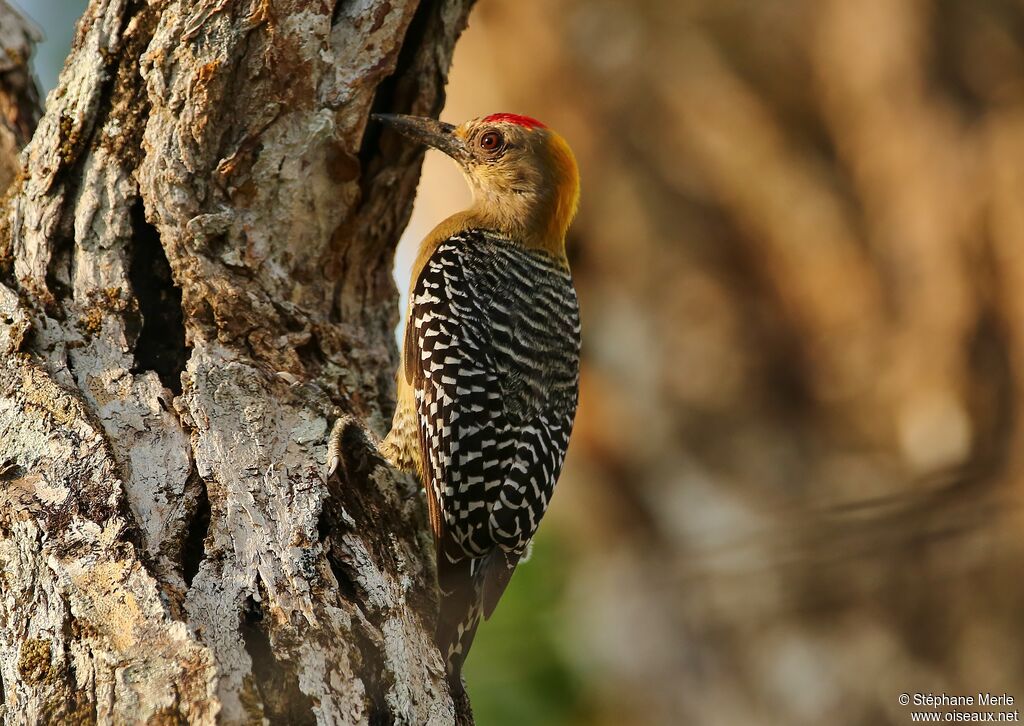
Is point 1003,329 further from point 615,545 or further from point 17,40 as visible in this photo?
point 17,40

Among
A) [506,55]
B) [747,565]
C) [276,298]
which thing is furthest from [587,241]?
[276,298]

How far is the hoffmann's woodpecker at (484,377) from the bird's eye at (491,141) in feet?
0.06

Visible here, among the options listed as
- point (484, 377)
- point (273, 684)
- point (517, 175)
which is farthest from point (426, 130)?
point (273, 684)

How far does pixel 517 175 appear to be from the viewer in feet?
19.1

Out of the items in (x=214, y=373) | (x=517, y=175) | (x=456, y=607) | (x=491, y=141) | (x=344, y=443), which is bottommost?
(x=456, y=607)

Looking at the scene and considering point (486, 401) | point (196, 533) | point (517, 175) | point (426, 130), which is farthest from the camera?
point (517, 175)

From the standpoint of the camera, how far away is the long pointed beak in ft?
16.0

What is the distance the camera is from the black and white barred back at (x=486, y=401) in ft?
14.4

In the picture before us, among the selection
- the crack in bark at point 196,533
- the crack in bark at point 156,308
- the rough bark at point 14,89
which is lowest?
the crack in bark at point 196,533

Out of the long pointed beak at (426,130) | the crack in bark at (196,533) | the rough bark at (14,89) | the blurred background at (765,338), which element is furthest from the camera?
the blurred background at (765,338)

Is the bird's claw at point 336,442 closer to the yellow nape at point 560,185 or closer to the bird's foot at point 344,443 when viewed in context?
the bird's foot at point 344,443

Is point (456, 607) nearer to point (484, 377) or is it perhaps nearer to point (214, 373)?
point (484, 377)

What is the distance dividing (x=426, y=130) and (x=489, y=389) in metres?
1.33

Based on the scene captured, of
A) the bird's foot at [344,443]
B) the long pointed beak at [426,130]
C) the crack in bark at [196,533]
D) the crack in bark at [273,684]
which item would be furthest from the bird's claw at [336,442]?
the long pointed beak at [426,130]
